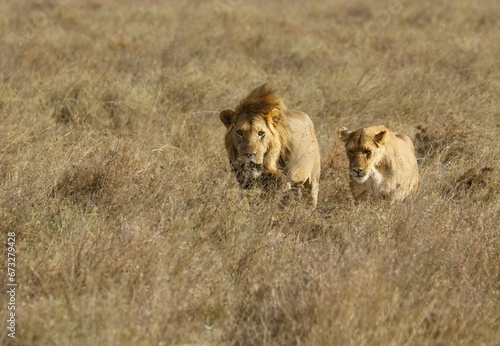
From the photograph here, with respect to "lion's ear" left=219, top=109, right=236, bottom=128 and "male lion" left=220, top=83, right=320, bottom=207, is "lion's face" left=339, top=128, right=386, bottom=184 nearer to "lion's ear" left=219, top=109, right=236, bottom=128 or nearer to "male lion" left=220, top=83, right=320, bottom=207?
"male lion" left=220, top=83, right=320, bottom=207

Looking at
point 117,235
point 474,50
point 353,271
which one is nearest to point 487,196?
point 353,271

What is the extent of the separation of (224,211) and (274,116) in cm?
87

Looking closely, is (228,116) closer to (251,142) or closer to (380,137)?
(251,142)

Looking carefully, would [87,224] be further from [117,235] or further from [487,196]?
[487,196]

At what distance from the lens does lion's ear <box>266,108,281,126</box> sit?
5812 mm

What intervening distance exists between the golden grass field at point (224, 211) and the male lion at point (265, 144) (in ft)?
0.69

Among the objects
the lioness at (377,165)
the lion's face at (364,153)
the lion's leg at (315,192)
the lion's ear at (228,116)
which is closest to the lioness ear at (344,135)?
the lioness at (377,165)

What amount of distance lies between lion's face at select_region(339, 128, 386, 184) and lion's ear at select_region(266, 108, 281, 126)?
613 millimetres

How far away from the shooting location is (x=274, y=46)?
44.4 feet

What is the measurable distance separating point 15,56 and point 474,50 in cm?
733

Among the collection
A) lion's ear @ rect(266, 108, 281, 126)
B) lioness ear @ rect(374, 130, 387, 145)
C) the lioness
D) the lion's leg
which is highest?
lion's ear @ rect(266, 108, 281, 126)

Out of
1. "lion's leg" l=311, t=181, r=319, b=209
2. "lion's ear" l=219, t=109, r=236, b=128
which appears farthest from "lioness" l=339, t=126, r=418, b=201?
"lion's ear" l=219, t=109, r=236, b=128

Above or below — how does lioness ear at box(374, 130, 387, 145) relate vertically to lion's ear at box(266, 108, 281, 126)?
below

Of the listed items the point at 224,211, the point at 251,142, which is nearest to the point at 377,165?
the point at 251,142
